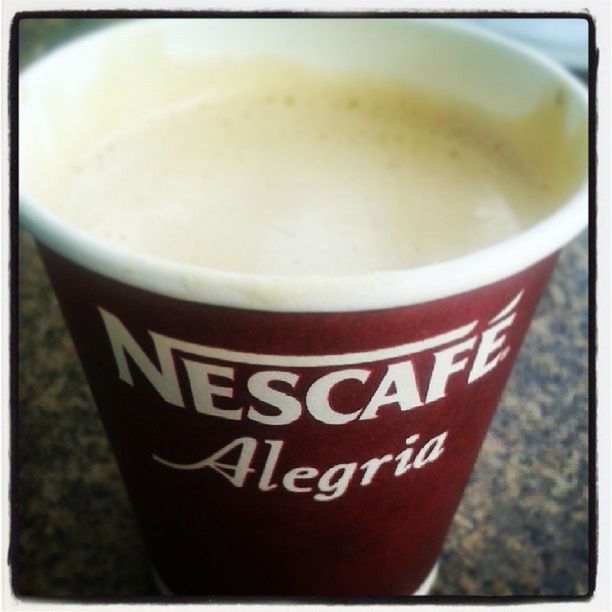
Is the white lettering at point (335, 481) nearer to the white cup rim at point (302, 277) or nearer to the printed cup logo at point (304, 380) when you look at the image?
the printed cup logo at point (304, 380)

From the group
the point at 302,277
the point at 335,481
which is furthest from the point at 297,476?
the point at 302,277

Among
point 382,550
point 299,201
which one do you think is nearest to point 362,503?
point 382,550

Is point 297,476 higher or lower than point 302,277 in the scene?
lower

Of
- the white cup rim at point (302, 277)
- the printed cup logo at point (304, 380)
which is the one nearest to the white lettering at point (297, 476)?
the printed cup logo at point (304, 380)

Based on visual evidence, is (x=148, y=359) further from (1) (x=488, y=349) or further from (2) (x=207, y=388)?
(1) (x=488, y=349)

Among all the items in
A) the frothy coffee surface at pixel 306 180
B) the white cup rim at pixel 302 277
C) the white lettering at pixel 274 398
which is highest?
the white cup rim at pixel 302 277

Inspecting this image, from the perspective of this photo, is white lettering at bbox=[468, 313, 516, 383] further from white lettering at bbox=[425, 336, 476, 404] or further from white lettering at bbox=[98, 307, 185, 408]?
white lettering at bbox=[98, 307, 185, 408]

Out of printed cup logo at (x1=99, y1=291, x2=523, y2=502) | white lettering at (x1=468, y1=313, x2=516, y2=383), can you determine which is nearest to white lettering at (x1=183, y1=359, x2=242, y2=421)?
printed cup logo at (x1=99, y1=291, x2=523, y2=502)
